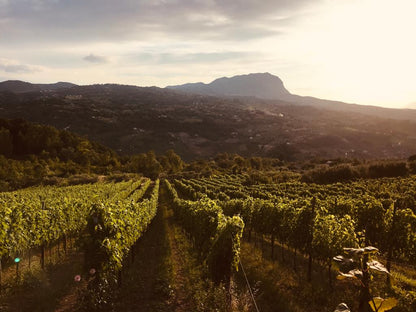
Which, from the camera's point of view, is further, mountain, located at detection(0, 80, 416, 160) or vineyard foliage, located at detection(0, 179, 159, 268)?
mountain, located at detection(0, 80, 416, 160)

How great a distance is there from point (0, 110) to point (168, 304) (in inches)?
7742

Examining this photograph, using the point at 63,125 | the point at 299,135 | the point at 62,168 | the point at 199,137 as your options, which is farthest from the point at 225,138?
the point at 62,168

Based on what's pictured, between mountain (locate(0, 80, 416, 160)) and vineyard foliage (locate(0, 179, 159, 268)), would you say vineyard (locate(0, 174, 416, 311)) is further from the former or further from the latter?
mountain (locate(0, 80, 416, 160))

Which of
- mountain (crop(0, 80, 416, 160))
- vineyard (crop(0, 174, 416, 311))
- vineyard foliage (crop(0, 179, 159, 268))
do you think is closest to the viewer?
vineyard (crop(0, 174, 416, 311))

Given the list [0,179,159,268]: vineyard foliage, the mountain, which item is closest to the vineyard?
[0,179,159,268]: vineyard foliage

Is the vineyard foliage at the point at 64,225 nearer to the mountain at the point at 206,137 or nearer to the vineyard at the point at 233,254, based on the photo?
the vineyard at the point at 233,254

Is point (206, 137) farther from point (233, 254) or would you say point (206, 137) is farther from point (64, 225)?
point (233, 254)

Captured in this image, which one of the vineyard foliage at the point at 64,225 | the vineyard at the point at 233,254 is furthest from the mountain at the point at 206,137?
the vineyard at the point at 233,254

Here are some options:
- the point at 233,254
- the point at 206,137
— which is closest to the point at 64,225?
the point at 233,254

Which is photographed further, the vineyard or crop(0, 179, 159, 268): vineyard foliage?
crop(0, 179, 159, 268): vineyard foliage

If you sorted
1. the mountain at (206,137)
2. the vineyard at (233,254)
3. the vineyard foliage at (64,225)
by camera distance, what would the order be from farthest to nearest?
the mountain at (206,137) → the vineyard foliage at (64,225) → the vineyard at (233,254)

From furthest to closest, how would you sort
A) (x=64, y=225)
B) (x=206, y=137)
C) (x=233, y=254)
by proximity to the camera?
(x=206, y=137) < (x=64, y=225) < (x=233, y=254)

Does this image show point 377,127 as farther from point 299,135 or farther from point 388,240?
point 388,240

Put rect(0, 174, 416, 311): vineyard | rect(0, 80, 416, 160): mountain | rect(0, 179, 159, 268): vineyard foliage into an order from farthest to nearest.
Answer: rect(0, 80, 416, 160): mountain < rect(0, 179, 159, 268): vineyard foliage < rect(0, 174, 416, 311): vineyard
